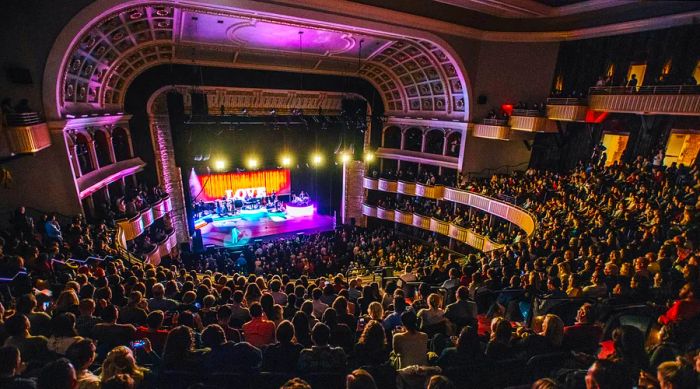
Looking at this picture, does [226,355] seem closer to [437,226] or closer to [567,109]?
[567,109]

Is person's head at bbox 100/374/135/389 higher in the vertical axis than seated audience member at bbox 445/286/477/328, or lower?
higher

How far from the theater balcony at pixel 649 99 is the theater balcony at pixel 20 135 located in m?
19.3

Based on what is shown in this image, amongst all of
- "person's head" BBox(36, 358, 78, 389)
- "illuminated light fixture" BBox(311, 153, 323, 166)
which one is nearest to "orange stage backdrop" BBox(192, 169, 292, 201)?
"illuminated light fixture" BBox(311, 153, 323, 166)

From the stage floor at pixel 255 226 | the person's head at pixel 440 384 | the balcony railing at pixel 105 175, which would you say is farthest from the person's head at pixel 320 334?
the stage floor at pixel 255 226

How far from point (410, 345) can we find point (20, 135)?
34.5 ft

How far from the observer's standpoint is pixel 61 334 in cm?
345

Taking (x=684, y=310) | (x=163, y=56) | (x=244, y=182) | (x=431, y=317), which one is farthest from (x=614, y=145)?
(x=163, y=56)

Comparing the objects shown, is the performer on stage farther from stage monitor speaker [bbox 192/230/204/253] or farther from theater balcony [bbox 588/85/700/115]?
theater balcony [bbox 588/85/700/115]

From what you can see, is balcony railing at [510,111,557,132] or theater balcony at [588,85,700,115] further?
balcony railing at [510,111,557,132]

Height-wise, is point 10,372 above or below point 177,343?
above

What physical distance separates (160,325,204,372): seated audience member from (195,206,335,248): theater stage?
600 inches

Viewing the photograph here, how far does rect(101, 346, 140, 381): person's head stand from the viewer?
2777mm

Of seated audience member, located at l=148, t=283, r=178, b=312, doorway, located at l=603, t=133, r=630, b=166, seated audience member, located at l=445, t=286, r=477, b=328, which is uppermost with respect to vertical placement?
doorway, located at l=603, t=133, r=630, b=166

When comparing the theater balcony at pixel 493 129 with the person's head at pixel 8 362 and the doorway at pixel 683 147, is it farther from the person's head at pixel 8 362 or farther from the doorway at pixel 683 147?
the person's head at pixel 8 362
